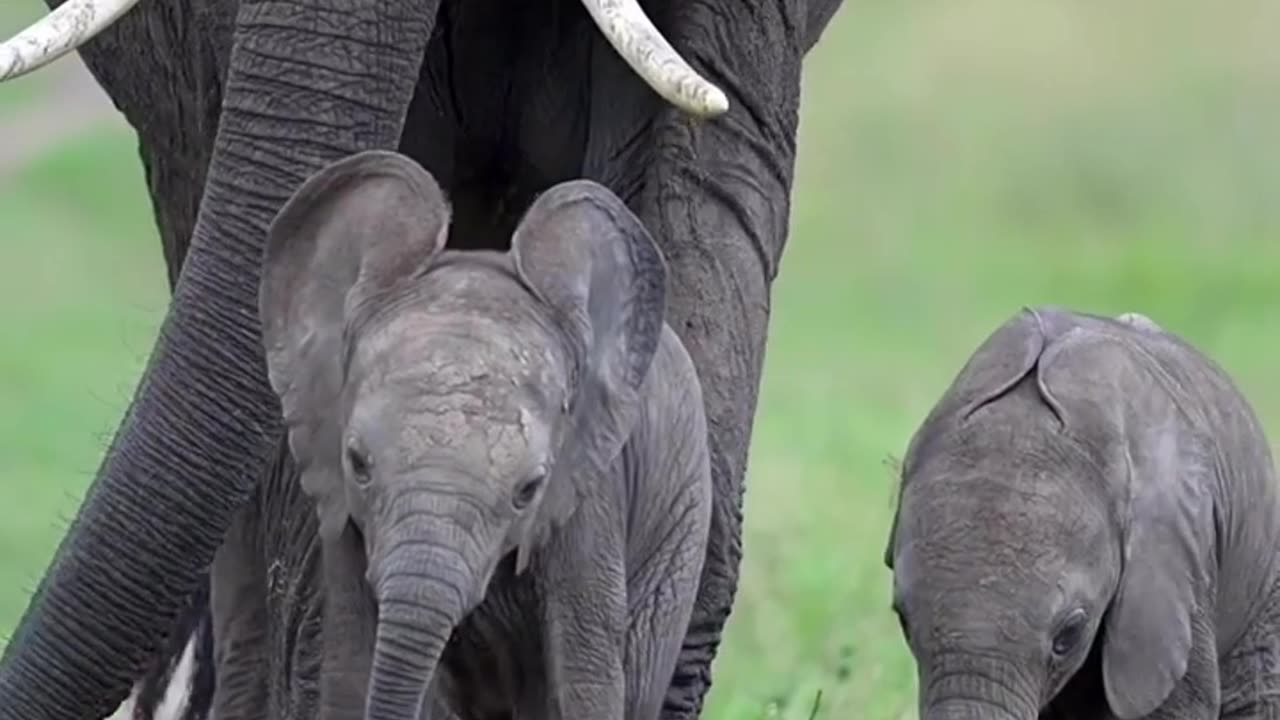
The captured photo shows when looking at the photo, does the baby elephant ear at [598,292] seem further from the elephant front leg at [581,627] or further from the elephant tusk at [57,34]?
the elephant tusk at [57,34]

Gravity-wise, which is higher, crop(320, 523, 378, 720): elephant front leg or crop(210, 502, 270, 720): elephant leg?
crop(210, 502, 270, 720): elephant leg

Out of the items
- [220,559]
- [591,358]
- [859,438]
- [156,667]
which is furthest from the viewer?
[859,438]

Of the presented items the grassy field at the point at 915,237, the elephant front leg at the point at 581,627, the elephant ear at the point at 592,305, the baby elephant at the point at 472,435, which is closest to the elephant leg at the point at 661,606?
the baby elephant at the point at 472,435

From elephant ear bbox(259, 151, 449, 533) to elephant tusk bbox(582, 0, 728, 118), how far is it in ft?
1.08

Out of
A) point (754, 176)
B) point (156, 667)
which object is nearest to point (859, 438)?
point (156, 667)

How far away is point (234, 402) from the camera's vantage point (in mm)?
6785

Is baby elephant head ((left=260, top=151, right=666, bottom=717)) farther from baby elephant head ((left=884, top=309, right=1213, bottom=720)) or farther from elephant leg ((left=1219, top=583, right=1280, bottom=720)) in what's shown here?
elephant leg ((left=1219, top=583, right=1280, bottom=720))

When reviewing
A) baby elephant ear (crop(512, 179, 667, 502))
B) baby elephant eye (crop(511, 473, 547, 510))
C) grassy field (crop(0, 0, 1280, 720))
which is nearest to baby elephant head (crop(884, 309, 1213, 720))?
baby elephant ear (crop(512, 179, 667, 502))

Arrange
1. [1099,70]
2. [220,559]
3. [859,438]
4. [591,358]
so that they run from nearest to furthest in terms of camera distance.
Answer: [591,358], [220,559], [859,438], [1099,70]

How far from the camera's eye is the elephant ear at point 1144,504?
6.73 metres

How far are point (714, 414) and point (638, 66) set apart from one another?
0.83m

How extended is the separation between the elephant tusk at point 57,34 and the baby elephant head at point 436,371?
0.45 metres

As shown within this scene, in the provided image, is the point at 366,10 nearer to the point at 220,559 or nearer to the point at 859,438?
the point at 220,559

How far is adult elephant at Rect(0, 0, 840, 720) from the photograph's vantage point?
679 centimetres
